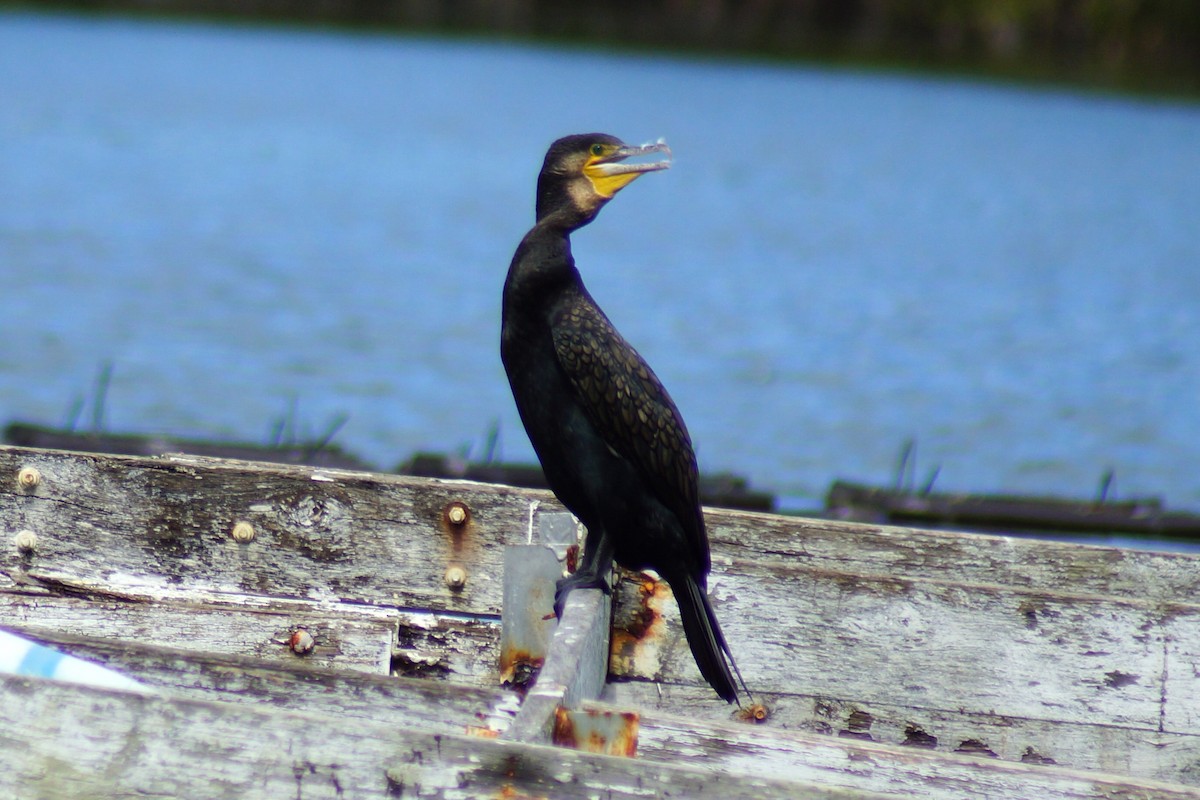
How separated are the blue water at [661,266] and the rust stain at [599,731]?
754cm

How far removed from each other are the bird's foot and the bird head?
0.73 metres

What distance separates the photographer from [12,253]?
19.5 meters

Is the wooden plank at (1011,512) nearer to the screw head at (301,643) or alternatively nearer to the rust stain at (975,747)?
the rust stain at (975,747)

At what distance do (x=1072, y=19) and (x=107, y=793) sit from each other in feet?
184

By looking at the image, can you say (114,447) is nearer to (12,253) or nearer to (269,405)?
(269,405)

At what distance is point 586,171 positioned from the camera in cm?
312

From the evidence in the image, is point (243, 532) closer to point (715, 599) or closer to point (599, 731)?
point (715, 599)

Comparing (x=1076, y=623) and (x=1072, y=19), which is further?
(x=1072, y=19)

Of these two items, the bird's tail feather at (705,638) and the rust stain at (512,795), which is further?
the bird's tail feather at (705,638)

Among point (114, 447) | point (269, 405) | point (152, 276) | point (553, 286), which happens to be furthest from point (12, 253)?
point (553, 286)

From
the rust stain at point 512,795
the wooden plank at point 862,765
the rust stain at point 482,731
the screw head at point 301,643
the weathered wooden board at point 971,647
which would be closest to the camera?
the rust stain at point 512,795

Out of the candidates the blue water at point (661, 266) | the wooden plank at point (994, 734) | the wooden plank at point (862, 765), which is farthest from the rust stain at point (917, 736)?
the blue water at point (661, 266)

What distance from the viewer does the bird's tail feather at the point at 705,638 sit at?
3004mm

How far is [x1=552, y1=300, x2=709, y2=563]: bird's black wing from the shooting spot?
122 inches
